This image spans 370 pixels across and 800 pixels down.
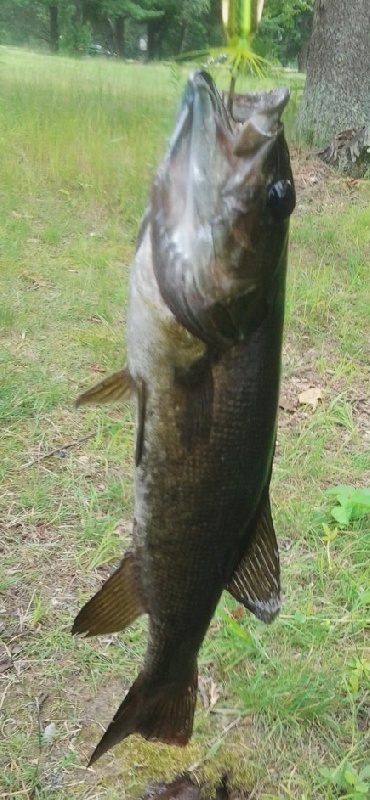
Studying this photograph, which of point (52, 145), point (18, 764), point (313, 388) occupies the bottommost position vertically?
point (18, 764)

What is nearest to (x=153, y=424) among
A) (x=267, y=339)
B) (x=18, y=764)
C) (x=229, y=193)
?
(x=267, y=339)

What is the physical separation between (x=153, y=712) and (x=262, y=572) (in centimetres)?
43

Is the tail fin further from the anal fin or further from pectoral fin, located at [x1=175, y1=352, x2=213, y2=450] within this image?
pectoral fin, located at [x1=175, y1=352, x2=213, y2=450]

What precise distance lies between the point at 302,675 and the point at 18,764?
2.83ft

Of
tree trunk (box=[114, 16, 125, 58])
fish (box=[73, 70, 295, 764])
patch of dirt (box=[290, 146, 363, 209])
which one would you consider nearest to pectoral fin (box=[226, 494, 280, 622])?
fish (box=[73, 70, 295, 764])

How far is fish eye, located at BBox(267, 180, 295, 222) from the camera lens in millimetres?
1120

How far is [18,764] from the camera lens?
6.76 feet

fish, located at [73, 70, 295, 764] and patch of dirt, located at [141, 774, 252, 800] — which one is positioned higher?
fish, located at [73, 70, 295, 764]

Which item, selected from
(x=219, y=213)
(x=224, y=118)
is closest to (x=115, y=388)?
(x=219, y=213)

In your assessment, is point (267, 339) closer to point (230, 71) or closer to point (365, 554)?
point (230, 71)

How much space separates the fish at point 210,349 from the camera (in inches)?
44.1

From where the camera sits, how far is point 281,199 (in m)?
1.12

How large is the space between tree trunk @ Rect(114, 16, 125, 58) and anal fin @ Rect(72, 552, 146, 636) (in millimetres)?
6789

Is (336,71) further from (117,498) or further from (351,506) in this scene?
(117,498)
